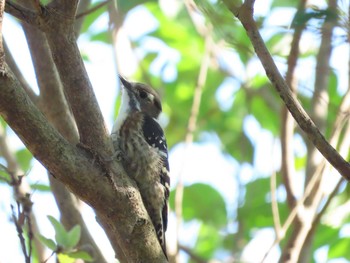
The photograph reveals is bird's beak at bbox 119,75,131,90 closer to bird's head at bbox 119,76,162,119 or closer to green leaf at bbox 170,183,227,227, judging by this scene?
bird's head at bbox 119,76,162,119

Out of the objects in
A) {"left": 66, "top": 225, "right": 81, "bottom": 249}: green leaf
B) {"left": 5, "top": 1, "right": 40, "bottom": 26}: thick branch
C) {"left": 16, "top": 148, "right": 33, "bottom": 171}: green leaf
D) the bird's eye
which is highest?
the bird's eye

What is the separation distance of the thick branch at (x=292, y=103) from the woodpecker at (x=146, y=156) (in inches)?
68.1

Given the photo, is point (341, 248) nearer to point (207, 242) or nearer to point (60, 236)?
point (207, 242)

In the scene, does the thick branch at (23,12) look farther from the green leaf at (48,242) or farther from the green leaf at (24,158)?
the green leaf at (24,158)

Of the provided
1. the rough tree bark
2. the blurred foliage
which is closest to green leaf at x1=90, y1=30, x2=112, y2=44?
the blurred foliage

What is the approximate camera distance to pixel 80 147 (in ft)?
10.9

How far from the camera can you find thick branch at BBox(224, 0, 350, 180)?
9.60 ft

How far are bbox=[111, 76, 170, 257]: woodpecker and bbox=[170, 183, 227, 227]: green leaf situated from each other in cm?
92

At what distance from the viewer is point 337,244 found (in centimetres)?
557

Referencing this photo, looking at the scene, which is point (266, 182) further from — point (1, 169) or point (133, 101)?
point (1, 169)

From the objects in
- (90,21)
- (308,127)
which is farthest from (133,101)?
(308,127)

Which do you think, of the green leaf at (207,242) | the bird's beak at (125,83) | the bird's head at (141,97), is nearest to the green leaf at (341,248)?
the green leaf at (207,242)

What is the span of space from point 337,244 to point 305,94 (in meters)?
1.74

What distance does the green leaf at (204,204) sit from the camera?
6.19 metres
